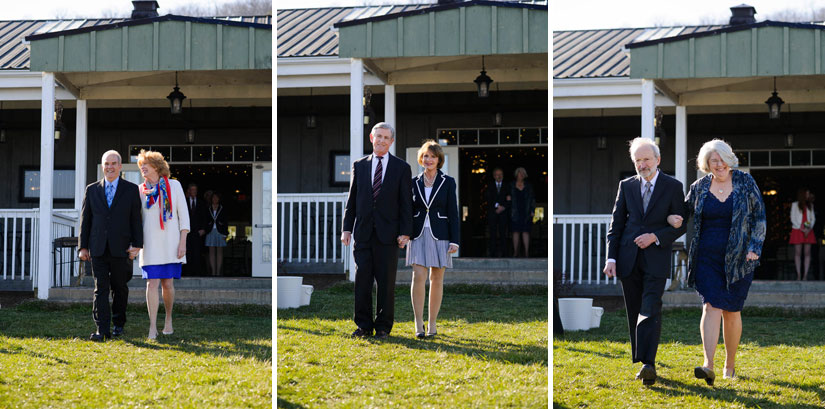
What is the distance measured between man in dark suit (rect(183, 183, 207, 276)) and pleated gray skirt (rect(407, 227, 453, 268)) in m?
1.67

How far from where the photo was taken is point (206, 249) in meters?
5.59

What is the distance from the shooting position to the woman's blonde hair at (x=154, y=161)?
15.6 ft

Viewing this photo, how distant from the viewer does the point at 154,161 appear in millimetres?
4805

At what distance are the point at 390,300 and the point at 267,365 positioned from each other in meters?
0.69

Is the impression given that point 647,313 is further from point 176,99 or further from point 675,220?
point 176,99

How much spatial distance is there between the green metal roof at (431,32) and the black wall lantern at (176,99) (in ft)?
4.27

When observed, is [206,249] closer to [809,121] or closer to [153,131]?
[153,131]

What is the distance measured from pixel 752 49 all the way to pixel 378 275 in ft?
15.4

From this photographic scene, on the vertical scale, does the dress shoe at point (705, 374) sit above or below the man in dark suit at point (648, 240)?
below

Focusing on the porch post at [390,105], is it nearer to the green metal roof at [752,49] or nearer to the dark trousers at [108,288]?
the green metal roof at [752,49]

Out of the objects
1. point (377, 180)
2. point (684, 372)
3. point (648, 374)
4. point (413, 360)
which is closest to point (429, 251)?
point (377, 180)

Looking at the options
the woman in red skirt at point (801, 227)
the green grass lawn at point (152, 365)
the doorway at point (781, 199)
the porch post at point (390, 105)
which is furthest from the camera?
the doorway at point (781, 199)

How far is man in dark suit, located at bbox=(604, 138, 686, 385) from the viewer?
3879mm

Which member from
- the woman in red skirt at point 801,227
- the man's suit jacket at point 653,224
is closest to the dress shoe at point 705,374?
the man's suit jacket at point 653,224
